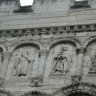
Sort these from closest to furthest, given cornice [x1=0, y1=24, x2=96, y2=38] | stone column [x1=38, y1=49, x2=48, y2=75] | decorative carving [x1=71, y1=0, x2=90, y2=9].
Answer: stone column [x1=38, y1=49, x2=48, y2=75]
cornice [x1=0, y1=24, x2=96, y2=38]
decorative carving [x1=71, y1=0, x2=90, y2=9]

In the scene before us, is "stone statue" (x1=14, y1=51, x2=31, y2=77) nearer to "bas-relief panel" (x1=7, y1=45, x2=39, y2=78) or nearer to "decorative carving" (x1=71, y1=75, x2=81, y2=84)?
"bas-relief panel" (x1=7, y1=45, x2=39, y2=78)

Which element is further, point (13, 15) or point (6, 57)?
point (13, 15)

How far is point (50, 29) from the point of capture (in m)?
23.8

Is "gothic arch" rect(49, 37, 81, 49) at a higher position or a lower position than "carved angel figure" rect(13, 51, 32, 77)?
higher

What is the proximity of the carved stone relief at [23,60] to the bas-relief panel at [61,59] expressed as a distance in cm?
82

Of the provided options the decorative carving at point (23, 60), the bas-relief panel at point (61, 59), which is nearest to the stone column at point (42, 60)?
the bas-relief panel at point (61, 59)

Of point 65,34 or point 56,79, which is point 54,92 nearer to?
point 56,79

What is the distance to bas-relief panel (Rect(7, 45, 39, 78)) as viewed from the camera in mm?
22547

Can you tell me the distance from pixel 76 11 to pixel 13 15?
3340 millimetres

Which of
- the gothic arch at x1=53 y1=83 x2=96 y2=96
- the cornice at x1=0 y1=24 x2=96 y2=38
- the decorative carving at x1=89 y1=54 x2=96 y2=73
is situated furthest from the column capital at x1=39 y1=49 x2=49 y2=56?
the gothic arch at x1=53 y1=83 x2=96 y2=96

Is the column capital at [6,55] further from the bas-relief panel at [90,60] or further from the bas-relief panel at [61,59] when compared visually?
the bas-relief panel at [90,60]

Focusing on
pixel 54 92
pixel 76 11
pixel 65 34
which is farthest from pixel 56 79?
pixel 76 11

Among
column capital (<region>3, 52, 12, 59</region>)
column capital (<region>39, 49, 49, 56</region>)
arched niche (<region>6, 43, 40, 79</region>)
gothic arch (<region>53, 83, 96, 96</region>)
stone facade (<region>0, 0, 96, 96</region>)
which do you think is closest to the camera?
gothic arch (<region>53, 83, 96, 96</region>)

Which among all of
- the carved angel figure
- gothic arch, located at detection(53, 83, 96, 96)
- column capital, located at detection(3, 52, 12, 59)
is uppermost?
column capital, located at detection(3, 52, 12, 59)
